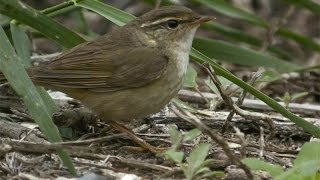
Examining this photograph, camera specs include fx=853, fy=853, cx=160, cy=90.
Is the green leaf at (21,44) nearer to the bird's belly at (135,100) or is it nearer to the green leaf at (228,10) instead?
the bird's belly at (135,100)

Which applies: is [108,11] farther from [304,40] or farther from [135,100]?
[304,40]

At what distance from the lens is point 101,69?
16.8 ft

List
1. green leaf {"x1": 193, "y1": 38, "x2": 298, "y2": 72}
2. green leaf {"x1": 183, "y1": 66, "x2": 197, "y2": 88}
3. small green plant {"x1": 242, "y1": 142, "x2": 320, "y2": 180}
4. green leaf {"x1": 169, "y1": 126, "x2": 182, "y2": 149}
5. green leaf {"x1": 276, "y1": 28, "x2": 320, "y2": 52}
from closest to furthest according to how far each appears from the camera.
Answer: small green plant {"x1": 242, "y1": 142, "x2": 320, "y2": 180}
green leaf {"x1": 169, "y1": 126, "x2": 182, "y2": 149}
green leaf {"x1": 183, "y1": 66, "x2": 197, "y2": 88}
green leaf {"x1": 193, "y1": 38, "x2": 298, "y2": 72}
green leaf {"x1": 276, "y1": 28, "x2": 320, "y2": 52}

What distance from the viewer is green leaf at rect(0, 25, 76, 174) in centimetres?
438

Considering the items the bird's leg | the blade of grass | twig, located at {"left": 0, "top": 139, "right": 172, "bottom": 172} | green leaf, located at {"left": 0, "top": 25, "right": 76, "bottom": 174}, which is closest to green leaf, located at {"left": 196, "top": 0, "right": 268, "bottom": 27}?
the blade of grass

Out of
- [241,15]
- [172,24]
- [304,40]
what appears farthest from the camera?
[304,40]

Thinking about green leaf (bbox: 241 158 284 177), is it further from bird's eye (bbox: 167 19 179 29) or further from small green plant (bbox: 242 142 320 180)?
bird's eye (bbox: 167 19 179 29)

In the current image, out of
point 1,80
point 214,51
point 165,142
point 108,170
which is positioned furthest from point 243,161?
point 214,51

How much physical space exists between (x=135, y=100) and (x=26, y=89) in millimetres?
702

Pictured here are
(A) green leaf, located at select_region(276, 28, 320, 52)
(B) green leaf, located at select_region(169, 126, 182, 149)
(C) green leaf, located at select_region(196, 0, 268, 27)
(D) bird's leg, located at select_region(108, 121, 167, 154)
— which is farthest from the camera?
(A) green leaf, located at select_region(276, 28, 320, 52)

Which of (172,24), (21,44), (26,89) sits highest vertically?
(172,24)

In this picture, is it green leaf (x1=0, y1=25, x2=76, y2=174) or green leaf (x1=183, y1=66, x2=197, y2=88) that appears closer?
green leaf (x1=0, y1=25, x2=76, y2=174)

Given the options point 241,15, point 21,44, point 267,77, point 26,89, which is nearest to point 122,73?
point 26,89

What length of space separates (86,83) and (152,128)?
55 cm
